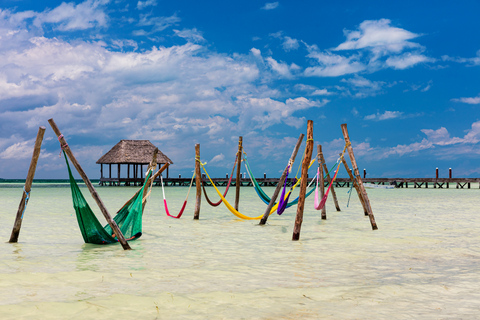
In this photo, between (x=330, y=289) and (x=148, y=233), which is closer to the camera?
(x=330, y=289)

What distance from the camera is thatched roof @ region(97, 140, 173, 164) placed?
117 ft

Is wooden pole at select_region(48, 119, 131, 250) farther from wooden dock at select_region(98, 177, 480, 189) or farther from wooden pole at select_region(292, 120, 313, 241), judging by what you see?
wooden dock at select_region(98, 177, 480, 189)

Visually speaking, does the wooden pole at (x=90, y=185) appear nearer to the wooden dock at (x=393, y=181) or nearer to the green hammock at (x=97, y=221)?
the green hammock at (x=97, y=221)

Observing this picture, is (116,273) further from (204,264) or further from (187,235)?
(187,235)

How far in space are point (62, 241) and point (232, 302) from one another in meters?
4.36

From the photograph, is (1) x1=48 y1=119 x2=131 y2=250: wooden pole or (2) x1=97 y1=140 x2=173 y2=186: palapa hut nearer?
(1) x1=48 y1=119 x2=131 y2=250: wooden pole

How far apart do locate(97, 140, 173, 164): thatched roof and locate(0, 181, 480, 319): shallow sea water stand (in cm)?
2809

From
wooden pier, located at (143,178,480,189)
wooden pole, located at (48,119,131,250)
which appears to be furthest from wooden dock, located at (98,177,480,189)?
wooden pole, located at (48,119,131,250)

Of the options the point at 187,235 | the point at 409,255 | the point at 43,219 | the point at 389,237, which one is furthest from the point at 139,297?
the point at 43,219

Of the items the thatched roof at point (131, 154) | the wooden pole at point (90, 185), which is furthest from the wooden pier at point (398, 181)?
the wooden pole at point (90, 185)

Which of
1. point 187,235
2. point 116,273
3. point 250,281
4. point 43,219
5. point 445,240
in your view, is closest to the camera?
point 250,281

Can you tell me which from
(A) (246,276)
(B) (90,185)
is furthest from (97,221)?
(A) (246,276)

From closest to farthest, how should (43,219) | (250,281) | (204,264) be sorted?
(250,281) < (204,264) < (43,219)

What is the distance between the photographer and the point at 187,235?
7.65 meters
